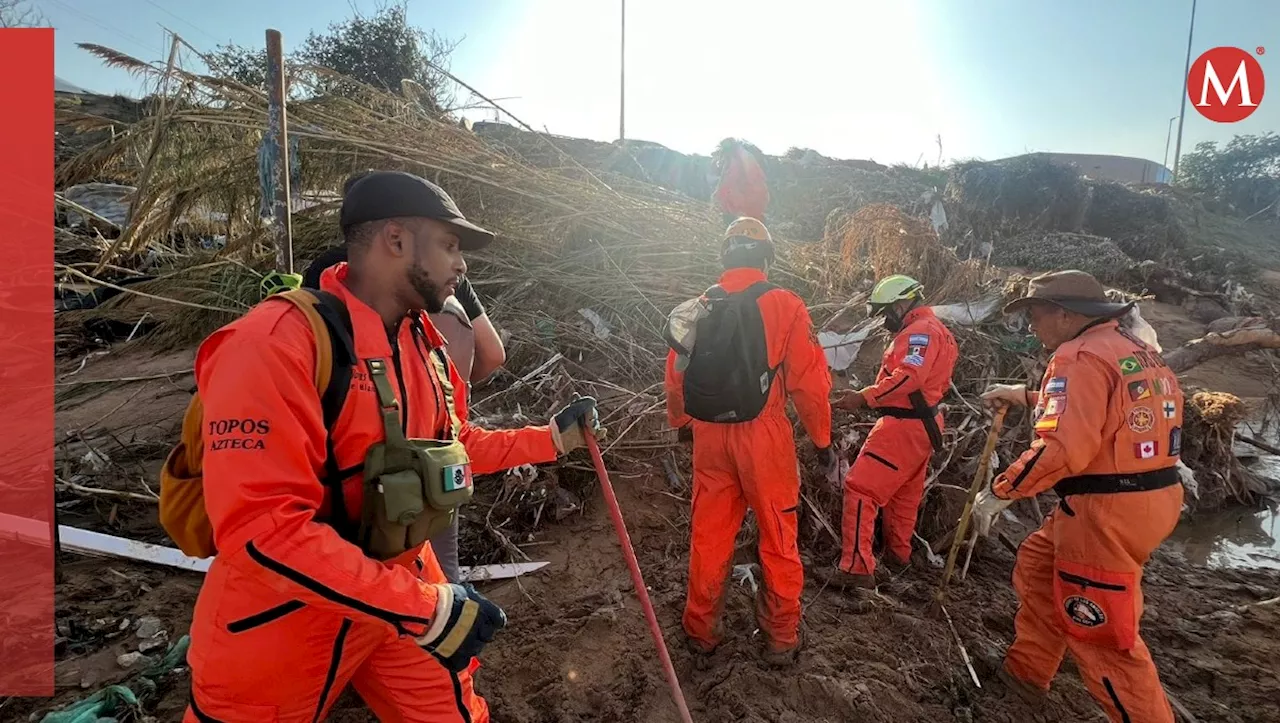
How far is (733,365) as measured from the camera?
3010 millimetres

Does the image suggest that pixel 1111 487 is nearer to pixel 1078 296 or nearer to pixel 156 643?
pixel 1078 296

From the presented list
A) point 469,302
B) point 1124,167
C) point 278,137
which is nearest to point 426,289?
point 469,302

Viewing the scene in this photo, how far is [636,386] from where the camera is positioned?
5.67 metres

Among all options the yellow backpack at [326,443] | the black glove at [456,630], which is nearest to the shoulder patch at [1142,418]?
the black glove at [456,630]

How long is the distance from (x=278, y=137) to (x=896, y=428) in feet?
14.7

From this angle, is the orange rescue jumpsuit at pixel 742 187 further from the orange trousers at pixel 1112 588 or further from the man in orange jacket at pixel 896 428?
the orange trousers at pixel 1112 588

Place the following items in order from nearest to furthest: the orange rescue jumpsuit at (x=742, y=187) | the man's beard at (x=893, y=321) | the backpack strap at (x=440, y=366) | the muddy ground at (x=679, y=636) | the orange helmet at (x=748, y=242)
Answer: the backpack strap at (x=440, y=366) → the muddy ground at (x=679, y=636) → the orange helmet at (x=748, y=242) → the man's beard at (x=893, y=321) → the orange rescue jumpsuit at (x=742, y=187)

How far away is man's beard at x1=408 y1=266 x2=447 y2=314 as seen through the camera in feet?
5.50

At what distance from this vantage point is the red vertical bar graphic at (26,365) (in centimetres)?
316

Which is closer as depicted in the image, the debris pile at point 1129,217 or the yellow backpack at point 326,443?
the yellow backpack at point 326,443

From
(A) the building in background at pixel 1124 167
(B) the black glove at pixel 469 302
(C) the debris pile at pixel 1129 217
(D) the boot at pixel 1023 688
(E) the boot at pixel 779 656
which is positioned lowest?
(D) the boot at pixel 1023 688

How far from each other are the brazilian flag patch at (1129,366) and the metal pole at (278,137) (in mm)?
4479

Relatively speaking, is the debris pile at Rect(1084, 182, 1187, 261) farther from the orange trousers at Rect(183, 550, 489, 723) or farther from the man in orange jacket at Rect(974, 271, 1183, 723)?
the orange trousers at Rect(183, 550, 489, 723)

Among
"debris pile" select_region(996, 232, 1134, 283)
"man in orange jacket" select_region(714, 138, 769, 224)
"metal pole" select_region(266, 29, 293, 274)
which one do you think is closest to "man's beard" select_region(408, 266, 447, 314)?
"metal pole" select_region(266, 29, 293, 274)
